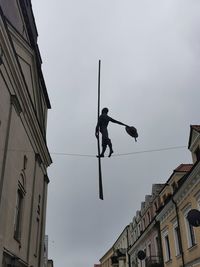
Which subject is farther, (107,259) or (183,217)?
(107,259)

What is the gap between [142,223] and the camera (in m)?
37.7

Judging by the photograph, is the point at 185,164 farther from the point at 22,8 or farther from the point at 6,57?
the point at 6,57

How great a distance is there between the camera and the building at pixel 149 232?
29284 mm

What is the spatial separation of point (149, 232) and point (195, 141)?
1333 centimetres

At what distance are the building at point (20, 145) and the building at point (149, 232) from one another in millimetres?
10284

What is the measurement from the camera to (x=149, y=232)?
107ft

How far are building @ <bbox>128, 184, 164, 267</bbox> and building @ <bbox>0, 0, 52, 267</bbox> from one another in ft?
A: 33.7

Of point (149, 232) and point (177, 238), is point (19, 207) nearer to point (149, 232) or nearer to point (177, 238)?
point (177, 238)

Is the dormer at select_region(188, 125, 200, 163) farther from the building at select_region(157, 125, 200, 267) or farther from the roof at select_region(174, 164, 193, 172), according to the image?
the roof at select_region(174, 164, 193, 172)

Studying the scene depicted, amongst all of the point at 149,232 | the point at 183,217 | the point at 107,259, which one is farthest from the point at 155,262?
the point at 107,259

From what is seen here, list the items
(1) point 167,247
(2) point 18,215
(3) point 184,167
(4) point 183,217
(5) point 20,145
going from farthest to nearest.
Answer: (3) point 184,167, (1) point 167,247, (4) point 183,217, (5) point 20,145, (2) point 18,215

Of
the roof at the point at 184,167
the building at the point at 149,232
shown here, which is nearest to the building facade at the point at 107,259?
the building at the point at 149,232

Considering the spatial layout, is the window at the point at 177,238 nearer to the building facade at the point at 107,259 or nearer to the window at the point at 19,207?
the window at the point at 19,207

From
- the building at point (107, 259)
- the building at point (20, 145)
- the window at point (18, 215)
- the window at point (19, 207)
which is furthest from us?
the building at point (107, 259)
